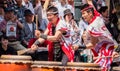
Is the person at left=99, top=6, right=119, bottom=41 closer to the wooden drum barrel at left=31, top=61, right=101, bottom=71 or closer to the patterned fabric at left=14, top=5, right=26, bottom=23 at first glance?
the patterned fabric at left=14, top=5, right=26, bottom=23

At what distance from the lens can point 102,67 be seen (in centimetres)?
791

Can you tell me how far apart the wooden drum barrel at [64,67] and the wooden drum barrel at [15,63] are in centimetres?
19

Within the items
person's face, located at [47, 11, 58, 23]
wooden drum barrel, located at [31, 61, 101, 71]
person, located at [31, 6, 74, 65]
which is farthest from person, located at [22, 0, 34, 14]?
wooden drum barrel, located at [31, 61, 101, 71]

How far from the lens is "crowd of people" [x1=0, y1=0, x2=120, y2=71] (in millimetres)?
7953

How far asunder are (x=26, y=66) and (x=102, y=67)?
4.28 feet

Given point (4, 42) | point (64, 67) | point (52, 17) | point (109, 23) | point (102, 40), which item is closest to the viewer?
point (64, 67)

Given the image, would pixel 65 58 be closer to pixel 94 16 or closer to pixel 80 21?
pixel 94 16

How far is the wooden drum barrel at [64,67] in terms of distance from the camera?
7.13 metres

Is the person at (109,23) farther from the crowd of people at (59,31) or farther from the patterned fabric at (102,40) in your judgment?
the patterned fabric at (102,40)

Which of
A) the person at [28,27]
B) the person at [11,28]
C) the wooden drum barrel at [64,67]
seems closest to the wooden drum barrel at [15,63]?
the wooden drum barrel at [64,67]

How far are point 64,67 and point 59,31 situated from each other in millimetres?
814

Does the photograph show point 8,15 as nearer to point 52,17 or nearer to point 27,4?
point 27,4

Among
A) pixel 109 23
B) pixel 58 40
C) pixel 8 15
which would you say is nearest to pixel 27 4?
pixel 8 15

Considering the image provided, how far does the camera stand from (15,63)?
7.55m
